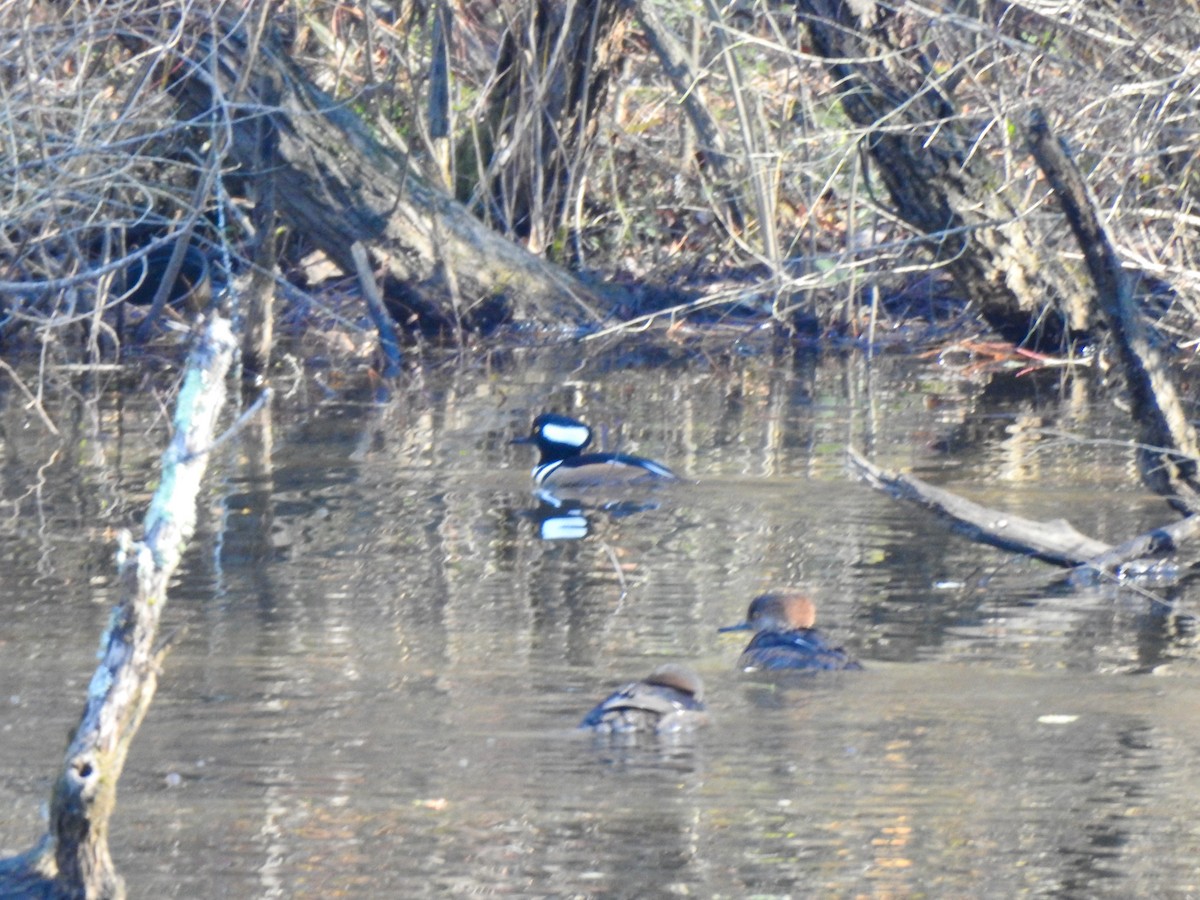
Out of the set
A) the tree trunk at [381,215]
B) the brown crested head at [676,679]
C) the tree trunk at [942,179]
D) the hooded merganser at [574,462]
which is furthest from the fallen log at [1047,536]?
the tree trunk at [381,215]

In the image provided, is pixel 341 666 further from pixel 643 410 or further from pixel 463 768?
pixel 643 410

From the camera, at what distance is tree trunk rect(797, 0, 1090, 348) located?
12.2 m

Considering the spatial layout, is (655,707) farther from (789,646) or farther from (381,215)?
(381,215)

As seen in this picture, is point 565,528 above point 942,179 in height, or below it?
below

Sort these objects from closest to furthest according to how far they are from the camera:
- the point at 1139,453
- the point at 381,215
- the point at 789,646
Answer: the point at 789,646
the point at 1139,453
the point at 381,215

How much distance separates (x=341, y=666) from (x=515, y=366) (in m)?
8.69

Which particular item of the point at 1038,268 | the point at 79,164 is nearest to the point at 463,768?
the point at 79,164

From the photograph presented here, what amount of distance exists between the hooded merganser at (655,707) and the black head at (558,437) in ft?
16.6

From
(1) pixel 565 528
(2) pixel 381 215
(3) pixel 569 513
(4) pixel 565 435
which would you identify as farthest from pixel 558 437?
(2) pixel 381 215

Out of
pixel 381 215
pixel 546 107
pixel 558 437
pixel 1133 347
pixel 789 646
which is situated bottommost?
pixel 789 646

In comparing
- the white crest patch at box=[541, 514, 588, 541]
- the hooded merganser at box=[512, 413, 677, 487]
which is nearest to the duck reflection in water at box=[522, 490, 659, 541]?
the white crest patch at box=[541, 514, 588, 541]

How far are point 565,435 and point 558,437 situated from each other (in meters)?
0.05

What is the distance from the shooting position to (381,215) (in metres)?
15.0

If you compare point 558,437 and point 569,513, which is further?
point 558,437
